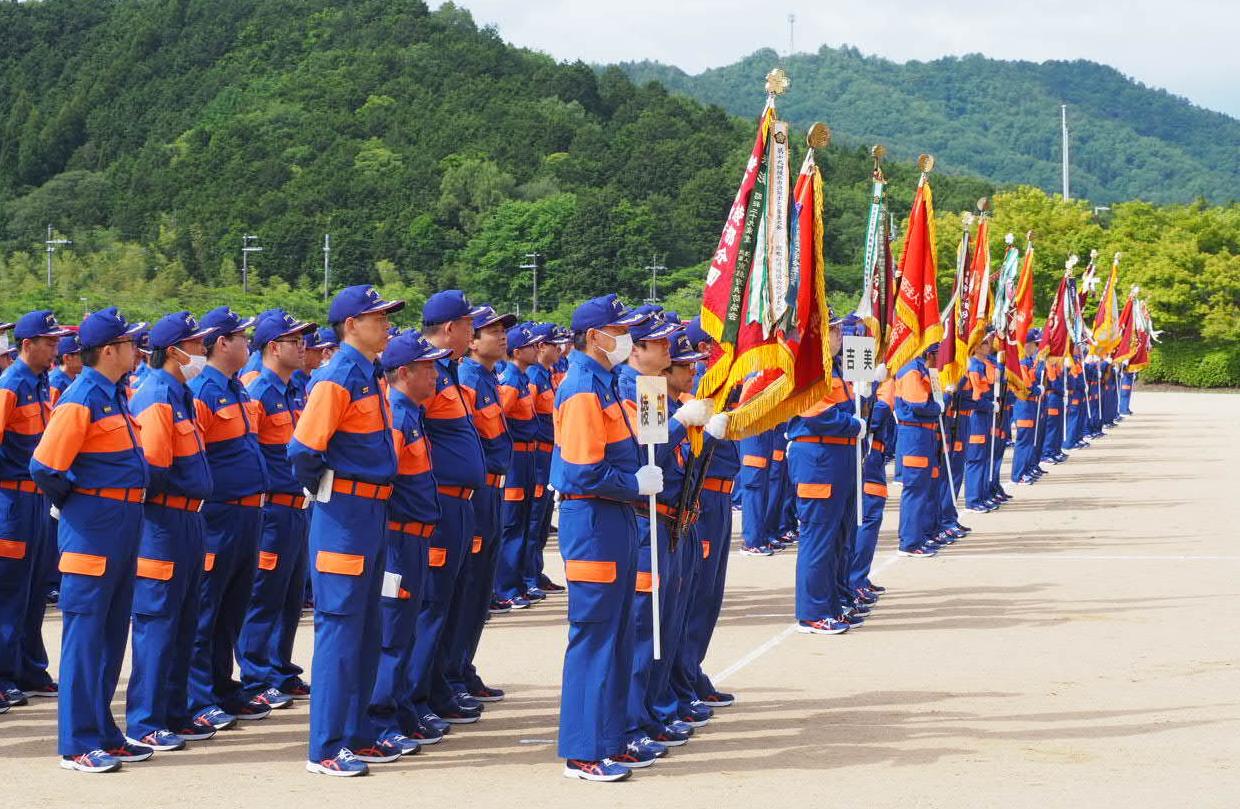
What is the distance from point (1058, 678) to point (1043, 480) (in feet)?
57.0

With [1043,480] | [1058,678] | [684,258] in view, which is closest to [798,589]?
[1058,678]

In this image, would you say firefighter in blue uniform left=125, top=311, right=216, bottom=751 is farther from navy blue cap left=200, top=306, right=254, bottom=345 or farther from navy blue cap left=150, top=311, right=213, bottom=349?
navy blue cap left=200, top=306, right=254, bottom=345

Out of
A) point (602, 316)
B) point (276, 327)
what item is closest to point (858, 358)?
point (276, 327)

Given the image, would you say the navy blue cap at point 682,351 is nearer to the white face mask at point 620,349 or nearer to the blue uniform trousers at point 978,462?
the white face mask at point 620,349

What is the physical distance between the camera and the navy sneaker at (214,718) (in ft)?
29.0

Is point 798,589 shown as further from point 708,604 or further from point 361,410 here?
point 361,410

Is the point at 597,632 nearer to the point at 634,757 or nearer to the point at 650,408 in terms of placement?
the point at 634,757

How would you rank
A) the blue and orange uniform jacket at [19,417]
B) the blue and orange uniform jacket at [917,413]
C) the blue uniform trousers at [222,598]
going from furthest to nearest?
the blue and orange uniform jacket at [917,413]
the blue and orange uniform jacket at [19,417]
the blue uniform trousers at [222,598]

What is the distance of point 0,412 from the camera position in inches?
400

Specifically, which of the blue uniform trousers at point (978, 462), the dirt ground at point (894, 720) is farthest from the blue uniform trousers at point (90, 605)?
the blue uniform trousers at point (978, 462)

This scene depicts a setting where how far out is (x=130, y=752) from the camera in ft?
26.5

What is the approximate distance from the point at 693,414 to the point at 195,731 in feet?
10.5

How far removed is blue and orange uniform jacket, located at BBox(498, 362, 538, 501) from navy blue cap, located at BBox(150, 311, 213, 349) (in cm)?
548

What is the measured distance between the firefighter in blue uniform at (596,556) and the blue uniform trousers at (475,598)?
1537 millimetres
